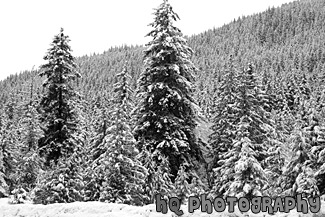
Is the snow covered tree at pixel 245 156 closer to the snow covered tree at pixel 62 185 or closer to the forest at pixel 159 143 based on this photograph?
the forest at pixel 159 143

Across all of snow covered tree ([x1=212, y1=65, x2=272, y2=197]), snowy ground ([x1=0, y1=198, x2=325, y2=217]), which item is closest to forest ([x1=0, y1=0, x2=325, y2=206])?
snow covered tree ([x1=212, y1=65, x2=272, y2=197])

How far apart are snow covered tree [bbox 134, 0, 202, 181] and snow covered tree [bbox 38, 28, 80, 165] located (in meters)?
5.60

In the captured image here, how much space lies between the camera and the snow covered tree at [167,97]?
18.5m

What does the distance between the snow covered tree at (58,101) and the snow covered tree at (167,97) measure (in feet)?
18.4

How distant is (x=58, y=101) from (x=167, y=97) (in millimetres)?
8037

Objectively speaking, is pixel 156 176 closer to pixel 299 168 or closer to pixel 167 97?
pixel 167 97

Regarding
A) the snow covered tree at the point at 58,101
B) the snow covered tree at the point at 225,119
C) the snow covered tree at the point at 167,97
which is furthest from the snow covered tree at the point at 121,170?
the snow covered tree at the point at 225,119

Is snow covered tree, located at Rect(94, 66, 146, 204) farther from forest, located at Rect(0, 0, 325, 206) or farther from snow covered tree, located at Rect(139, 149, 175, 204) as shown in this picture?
snow covered tree, located at Rect(139, 149, 175, 204)

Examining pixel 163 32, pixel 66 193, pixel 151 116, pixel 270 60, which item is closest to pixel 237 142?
pixel 151 116

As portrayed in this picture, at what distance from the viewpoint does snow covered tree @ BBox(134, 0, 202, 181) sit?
60.7 ft

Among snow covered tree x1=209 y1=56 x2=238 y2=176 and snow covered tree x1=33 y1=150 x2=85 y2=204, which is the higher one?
snow covered tree x1=209 y1=56 x2=238 y2=176

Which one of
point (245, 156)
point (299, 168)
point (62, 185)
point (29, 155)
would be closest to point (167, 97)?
point (245, 156)

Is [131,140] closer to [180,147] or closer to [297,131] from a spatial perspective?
[180,147]

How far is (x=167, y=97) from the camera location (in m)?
18.5
